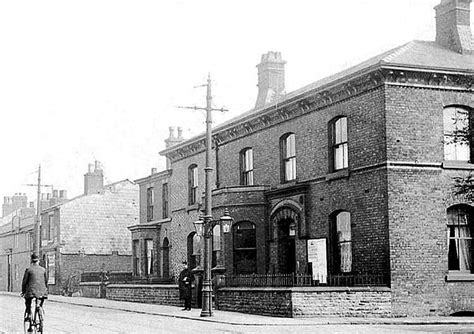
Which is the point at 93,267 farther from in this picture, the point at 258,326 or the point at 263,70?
the point at 258,326

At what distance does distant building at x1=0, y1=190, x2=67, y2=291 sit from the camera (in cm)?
5891

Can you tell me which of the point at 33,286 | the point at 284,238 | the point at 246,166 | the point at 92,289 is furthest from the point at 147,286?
the point at 33,286

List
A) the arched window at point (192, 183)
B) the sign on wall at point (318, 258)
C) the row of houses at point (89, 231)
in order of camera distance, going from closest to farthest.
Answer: the sign on wall at point (318, 258)
the arched window at point (192, 183)
the row of houses at point (89, 231)

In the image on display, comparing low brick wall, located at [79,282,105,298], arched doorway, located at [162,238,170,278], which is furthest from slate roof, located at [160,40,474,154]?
low brick wall, located at [79,282,105,298]

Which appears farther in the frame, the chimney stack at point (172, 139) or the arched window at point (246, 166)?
the chimney stack at point (172, 139)

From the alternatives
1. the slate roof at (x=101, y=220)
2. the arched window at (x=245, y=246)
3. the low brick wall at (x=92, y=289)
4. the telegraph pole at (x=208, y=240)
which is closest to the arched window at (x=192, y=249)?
the low brick wall at (x=92, y=289)

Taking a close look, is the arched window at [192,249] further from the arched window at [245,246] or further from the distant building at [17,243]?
the distant building at [17,243]

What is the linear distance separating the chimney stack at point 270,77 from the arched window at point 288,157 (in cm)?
792

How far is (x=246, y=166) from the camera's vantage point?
33594mm

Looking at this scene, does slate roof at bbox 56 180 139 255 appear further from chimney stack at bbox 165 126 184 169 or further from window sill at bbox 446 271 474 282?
window sill at bbox 446 271 474 282

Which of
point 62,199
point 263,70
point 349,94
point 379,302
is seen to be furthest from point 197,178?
point 62,199

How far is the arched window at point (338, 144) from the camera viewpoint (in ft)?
88.0

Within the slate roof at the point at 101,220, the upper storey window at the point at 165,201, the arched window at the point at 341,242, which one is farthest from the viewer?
the slate roof at the point at 101,220

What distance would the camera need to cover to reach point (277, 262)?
1168 inches
